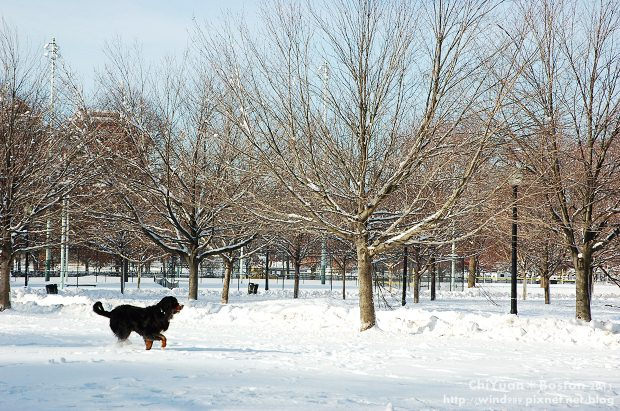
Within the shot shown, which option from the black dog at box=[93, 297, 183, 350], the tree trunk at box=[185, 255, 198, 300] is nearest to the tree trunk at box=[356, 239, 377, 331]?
the black dog at box=[93, 297, 183, 350]

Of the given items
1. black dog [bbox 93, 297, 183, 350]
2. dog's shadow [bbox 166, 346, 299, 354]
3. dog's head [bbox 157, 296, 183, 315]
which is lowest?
dog's shadow [bbox 166, 346, 299, 354]

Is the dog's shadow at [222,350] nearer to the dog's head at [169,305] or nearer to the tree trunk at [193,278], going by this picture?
the dog's head at [169,305]

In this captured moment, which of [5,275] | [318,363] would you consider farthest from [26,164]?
[318,363]

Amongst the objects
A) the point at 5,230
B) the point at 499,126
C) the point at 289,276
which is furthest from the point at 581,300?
the point at 289,276

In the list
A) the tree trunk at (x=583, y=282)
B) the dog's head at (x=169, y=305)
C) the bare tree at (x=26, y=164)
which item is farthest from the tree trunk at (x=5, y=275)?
the tree trunk at (x=583, y=282)

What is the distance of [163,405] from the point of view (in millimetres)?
5555

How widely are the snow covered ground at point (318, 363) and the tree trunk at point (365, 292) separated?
393 mm

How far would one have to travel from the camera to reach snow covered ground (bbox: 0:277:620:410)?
20.3 ft

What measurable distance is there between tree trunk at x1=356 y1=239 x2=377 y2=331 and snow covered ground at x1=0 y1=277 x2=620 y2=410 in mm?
393

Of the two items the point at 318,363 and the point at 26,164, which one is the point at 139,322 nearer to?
the point at 318,363

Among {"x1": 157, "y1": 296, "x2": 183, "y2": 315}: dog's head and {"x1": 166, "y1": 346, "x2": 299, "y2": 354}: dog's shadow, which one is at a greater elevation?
{"x1": 157, "y1": 296, "x2": 183, "y2": 315}: dog's head

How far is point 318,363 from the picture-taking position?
929cm

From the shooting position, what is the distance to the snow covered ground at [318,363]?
619 centimetres

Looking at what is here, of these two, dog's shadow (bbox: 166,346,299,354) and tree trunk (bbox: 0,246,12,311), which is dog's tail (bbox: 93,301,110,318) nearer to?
dog's shadow (bbox: 166,346,299,354)
